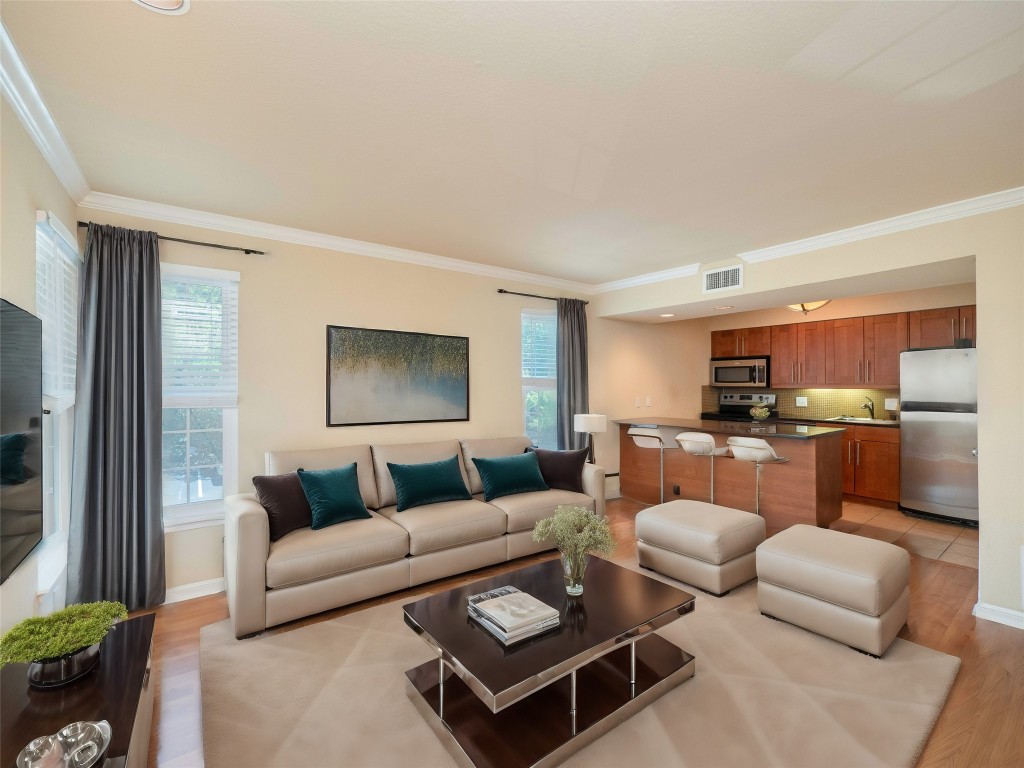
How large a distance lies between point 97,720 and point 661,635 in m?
2.50

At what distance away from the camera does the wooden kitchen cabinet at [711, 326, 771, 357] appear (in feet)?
21.9

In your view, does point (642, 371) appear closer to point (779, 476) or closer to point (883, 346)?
point (779, 476)

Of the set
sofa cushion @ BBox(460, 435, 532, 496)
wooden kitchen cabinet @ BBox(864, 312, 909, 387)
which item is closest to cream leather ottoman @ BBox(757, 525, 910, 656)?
sofa cushion @ BBox(460, 435, 532, 496)

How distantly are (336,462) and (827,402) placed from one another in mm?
6172

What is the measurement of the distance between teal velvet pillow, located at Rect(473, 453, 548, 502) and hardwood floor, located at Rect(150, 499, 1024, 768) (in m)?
0.59

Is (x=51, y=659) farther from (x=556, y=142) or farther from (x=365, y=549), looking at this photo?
(x=556, y=142)

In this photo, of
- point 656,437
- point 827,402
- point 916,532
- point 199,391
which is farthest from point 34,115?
point 827,402

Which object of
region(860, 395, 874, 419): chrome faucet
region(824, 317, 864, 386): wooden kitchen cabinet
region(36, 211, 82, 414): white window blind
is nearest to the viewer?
region(36, 211, 82, 414): white window blind

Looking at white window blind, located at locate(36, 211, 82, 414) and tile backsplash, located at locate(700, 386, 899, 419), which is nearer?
white window blind, located at locate(36, 211, 82, 414)

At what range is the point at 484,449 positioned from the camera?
172 inches

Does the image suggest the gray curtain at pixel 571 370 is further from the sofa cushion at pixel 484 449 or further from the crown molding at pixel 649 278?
the sofa cushion at pixel 484 449

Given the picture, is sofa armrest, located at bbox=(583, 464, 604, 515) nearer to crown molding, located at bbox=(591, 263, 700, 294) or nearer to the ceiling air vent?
the ceiling air vent

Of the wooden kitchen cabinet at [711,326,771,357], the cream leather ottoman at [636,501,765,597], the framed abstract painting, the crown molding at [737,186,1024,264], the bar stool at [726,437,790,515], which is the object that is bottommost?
the cream leather ottoman at [636,501,765,597]

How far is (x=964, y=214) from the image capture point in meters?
3.04
